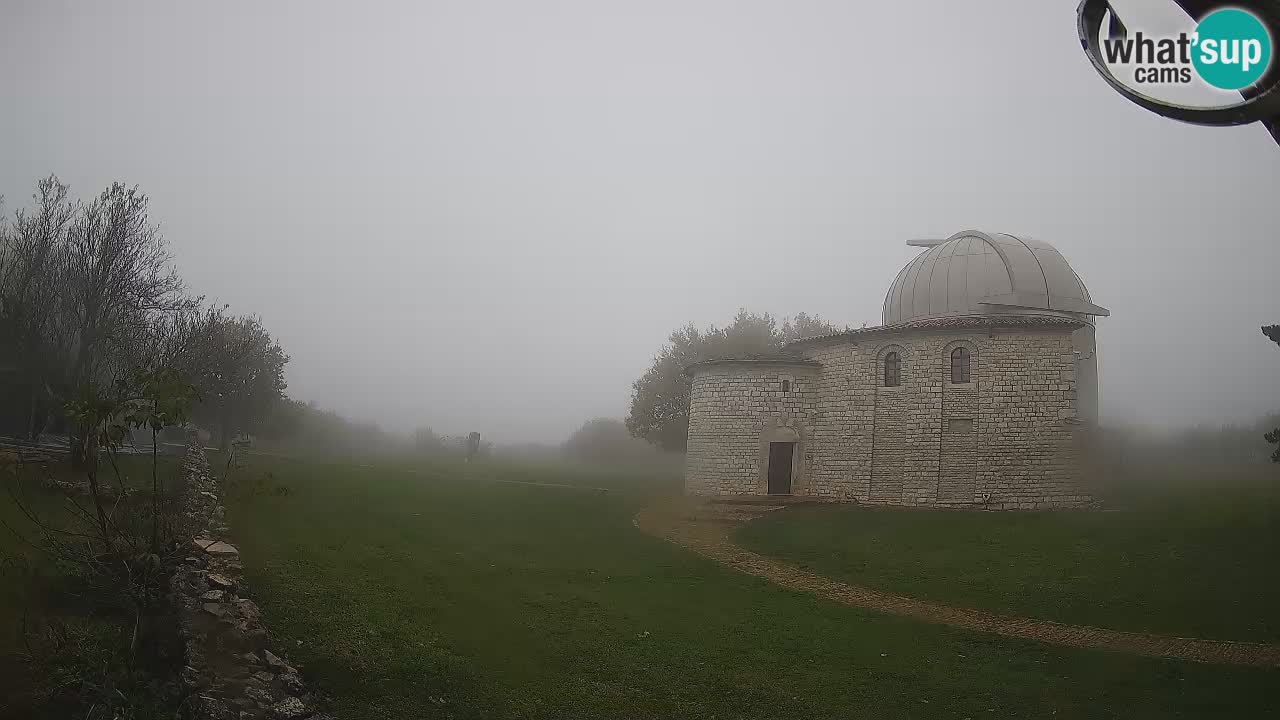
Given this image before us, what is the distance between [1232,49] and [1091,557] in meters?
15.5

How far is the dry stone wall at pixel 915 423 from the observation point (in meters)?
22.4

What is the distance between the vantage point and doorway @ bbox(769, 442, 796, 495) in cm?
2719

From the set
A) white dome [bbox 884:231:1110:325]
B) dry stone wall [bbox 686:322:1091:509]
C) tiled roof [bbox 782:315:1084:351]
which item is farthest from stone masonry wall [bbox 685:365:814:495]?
white dome [bbox 884:231:1110:325]

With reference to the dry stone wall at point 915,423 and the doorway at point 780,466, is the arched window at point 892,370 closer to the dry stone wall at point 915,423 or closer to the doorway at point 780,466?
the dry stone wall at point 915,423

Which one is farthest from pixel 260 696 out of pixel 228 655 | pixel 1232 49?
pixel 1232 49

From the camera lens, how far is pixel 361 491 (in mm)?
23219

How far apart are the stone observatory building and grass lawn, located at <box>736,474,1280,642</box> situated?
2.48 m

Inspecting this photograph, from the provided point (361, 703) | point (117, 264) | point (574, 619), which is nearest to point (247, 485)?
point (117, 264)

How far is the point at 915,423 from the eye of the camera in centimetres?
2422

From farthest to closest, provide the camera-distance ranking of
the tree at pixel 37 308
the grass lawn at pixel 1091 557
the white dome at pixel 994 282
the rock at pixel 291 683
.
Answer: the white dome at pixel 994 282 < the tree at pixel 37 308 < the grass lawn at pixel 1091 557 < the rock at pixel 291 683

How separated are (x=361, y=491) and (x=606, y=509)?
885 centimetres

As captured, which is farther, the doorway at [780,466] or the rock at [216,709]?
the doorway at [780,466]

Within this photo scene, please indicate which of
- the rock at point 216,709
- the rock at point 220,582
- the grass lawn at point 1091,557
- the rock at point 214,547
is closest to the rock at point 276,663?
the rock at point 216,709

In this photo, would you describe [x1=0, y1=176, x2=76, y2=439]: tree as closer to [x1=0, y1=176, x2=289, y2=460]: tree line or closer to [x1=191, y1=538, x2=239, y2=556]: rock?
[x1=0, y1=176, x2=289, y2=460]: tree line
